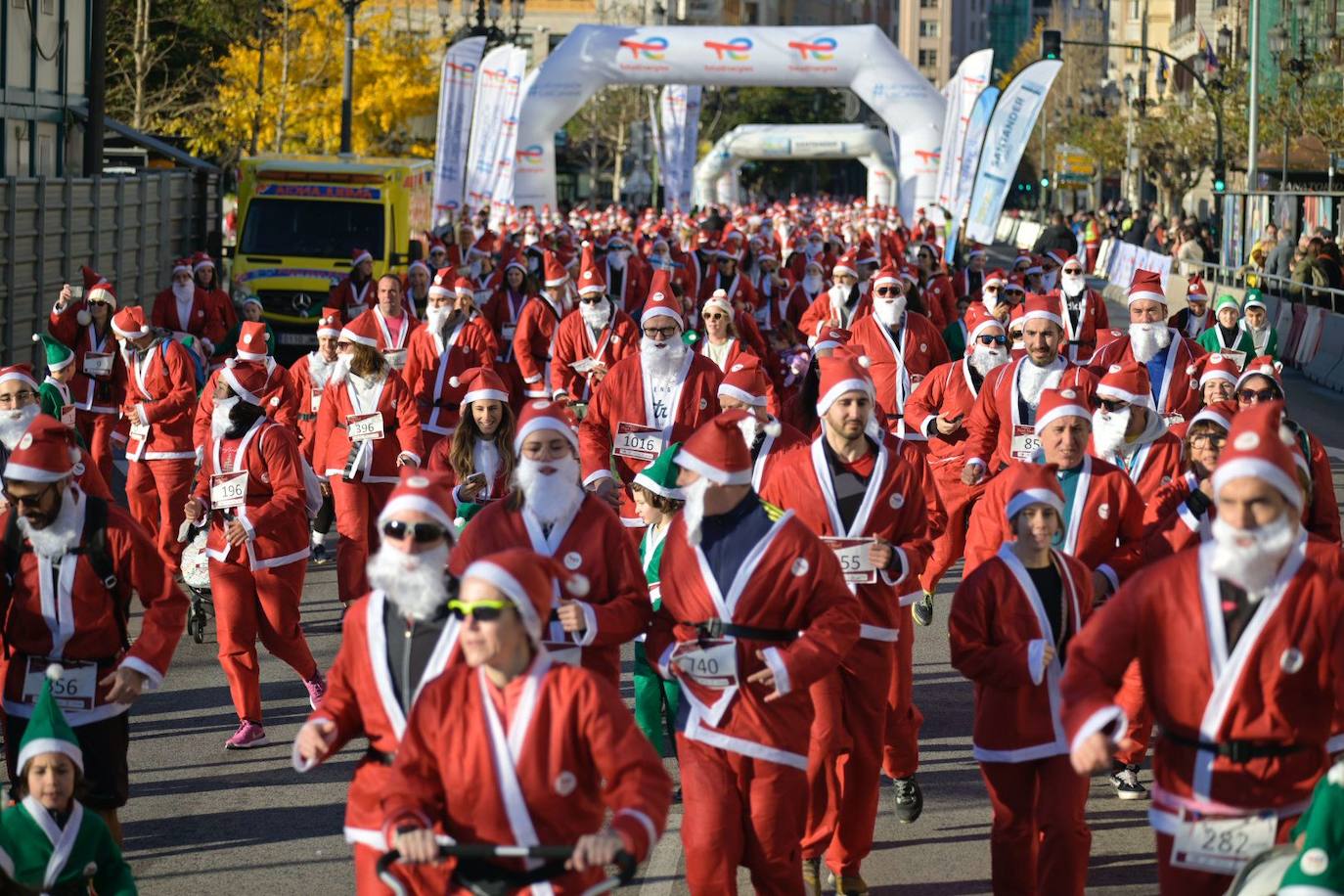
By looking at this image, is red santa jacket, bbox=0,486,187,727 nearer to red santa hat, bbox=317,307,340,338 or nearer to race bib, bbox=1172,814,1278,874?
race bib, bbox=1172,814,1278,874

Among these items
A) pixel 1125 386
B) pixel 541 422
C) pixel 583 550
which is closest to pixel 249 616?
pixel 541 422

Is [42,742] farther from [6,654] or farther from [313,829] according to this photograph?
[313,829]

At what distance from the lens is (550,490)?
266 inches

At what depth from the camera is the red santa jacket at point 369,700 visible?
5383 mm

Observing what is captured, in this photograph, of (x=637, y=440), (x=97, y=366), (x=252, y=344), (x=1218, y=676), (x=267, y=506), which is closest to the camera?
(x=1218, y=676)

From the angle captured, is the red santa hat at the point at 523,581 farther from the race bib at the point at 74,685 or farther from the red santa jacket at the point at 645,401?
the red santa jacket at the point at 645,401

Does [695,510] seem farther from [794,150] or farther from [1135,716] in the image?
[794,150]

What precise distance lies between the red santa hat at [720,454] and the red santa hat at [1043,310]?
4690 millimetres

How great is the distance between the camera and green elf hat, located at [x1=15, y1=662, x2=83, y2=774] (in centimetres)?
582

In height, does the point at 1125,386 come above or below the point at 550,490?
above

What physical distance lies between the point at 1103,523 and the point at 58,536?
366 centimetres

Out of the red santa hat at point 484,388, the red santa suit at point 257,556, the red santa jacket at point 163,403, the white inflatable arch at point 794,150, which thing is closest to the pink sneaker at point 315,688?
the red santa suit at point 257,556

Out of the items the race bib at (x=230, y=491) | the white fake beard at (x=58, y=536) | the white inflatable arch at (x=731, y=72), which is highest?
the white inflatable arch at (x=731, y=72)

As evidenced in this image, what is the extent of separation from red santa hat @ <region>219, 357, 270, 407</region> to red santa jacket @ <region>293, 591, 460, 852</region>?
464 cm
